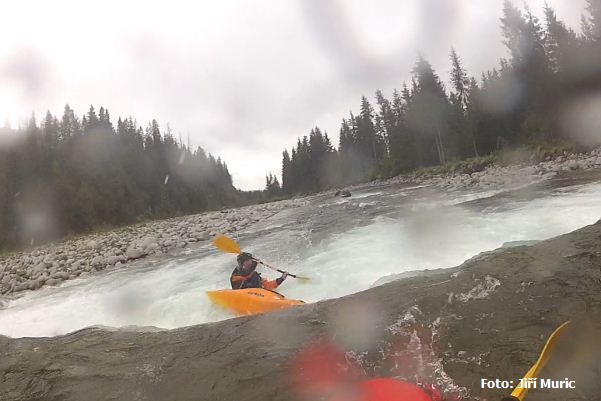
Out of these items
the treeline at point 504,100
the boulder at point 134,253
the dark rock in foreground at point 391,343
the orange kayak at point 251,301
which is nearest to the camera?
A: the dark rock in foreground at point 391,343

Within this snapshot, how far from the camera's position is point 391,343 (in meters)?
3.34

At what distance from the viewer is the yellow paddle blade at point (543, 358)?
8.43ft

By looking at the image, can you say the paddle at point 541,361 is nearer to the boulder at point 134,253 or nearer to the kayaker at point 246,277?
the kayaker at point 246,277

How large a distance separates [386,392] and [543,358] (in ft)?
4.02

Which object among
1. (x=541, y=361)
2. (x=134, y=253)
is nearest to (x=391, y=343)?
(x=541, y=361)

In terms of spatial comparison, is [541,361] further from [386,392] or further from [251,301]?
[251,301]

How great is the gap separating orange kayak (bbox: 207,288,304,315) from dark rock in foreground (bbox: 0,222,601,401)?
1675 millimetres

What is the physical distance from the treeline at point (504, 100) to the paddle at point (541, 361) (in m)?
25.4

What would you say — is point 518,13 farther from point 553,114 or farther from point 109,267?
point 109,267

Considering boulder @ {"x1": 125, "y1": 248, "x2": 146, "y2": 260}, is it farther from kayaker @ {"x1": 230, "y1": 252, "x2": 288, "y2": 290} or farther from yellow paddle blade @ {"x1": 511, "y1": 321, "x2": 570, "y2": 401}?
yellow paddle blade @ {"x1": 511, "y1": 321, "x2": 570, "y2": 401}

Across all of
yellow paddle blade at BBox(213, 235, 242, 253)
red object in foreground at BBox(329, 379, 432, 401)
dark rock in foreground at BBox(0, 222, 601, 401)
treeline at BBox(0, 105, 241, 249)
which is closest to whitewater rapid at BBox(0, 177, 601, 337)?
yellow paddle blade at BBox(213, 235, 242, 253)

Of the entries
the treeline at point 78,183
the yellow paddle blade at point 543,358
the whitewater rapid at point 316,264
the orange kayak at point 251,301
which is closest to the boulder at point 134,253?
the whitewater rapid at point 316,264

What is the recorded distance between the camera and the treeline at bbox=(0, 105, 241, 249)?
34406mm

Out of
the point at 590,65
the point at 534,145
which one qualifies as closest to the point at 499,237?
the point at 534,145
